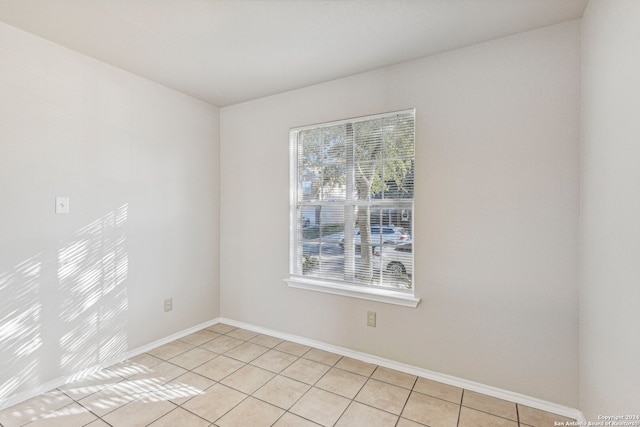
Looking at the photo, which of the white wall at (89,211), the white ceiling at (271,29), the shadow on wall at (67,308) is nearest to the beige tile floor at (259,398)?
the shadow on wall at (67,308)

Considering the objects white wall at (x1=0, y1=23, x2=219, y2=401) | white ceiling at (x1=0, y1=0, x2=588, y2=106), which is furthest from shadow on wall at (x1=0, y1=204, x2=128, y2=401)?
white ceiling at (x1=0, y1=0, x2=588, y2=106)

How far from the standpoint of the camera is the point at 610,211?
137cm

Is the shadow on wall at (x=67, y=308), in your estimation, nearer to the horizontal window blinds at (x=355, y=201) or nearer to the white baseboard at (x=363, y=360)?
the white baseboard at (x=363, y=360)

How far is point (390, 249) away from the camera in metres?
2.46

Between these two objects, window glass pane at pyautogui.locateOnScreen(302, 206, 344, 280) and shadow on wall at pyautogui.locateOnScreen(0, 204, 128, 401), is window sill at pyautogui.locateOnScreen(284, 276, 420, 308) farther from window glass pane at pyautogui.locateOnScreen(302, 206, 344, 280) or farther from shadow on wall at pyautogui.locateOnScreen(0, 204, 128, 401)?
shadow on wall at pyautogui.locateOnScreen(0, 204, 128, 401)

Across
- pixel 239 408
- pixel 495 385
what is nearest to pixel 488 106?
pixel 495 385

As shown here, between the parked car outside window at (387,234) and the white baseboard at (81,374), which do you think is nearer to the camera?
the white baseboard at (81,374)

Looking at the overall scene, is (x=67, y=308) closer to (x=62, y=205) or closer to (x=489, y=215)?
(x=62, y=205)

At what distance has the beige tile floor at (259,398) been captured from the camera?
1.80 meters

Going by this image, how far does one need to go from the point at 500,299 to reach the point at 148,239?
2851mm

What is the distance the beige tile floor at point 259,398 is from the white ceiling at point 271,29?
7.84 feet

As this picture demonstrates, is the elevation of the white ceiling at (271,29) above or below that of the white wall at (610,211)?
above

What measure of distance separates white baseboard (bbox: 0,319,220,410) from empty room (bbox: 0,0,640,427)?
0.01 meters

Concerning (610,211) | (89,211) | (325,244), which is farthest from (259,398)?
(610,211)
